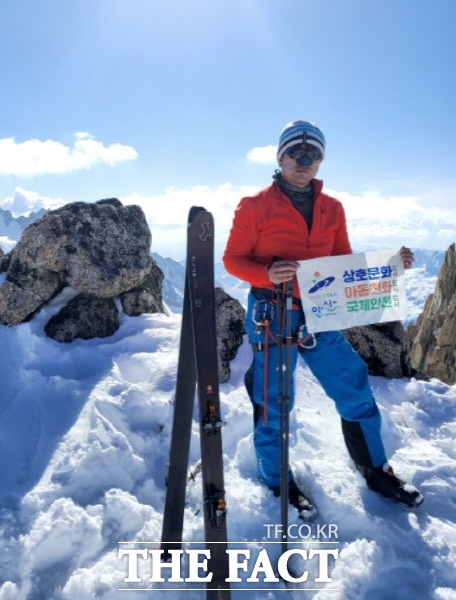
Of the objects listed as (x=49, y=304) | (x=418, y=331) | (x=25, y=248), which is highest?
(x=25, y=248)

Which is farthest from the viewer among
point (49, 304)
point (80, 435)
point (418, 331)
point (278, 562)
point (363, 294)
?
point (418, 331)

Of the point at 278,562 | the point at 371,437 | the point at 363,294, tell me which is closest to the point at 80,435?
the point at 278,562

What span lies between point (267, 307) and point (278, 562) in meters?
2.48

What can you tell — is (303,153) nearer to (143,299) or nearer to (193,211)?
(193,211)

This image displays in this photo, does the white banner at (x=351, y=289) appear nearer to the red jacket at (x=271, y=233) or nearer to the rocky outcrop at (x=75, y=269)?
the red jacket at (x=271, y=233)

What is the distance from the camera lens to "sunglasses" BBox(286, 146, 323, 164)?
153 inches

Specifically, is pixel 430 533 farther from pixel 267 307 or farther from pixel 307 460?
pixel 267 307

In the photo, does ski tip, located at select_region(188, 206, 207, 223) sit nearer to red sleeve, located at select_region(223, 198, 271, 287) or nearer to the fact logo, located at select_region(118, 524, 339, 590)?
red sleeve, located at select_region(223, 198, 271, 287)

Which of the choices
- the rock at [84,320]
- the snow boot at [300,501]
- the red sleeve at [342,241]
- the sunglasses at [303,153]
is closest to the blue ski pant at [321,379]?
the snow boot at [300,501]

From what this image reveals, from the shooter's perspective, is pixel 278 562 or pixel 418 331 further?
pixel 418 331

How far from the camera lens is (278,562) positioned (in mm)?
3592

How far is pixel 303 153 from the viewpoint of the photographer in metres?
3.89

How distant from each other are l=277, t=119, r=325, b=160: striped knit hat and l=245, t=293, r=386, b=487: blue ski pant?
165 centimetres

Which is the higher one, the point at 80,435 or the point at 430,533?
the point at 80,435
